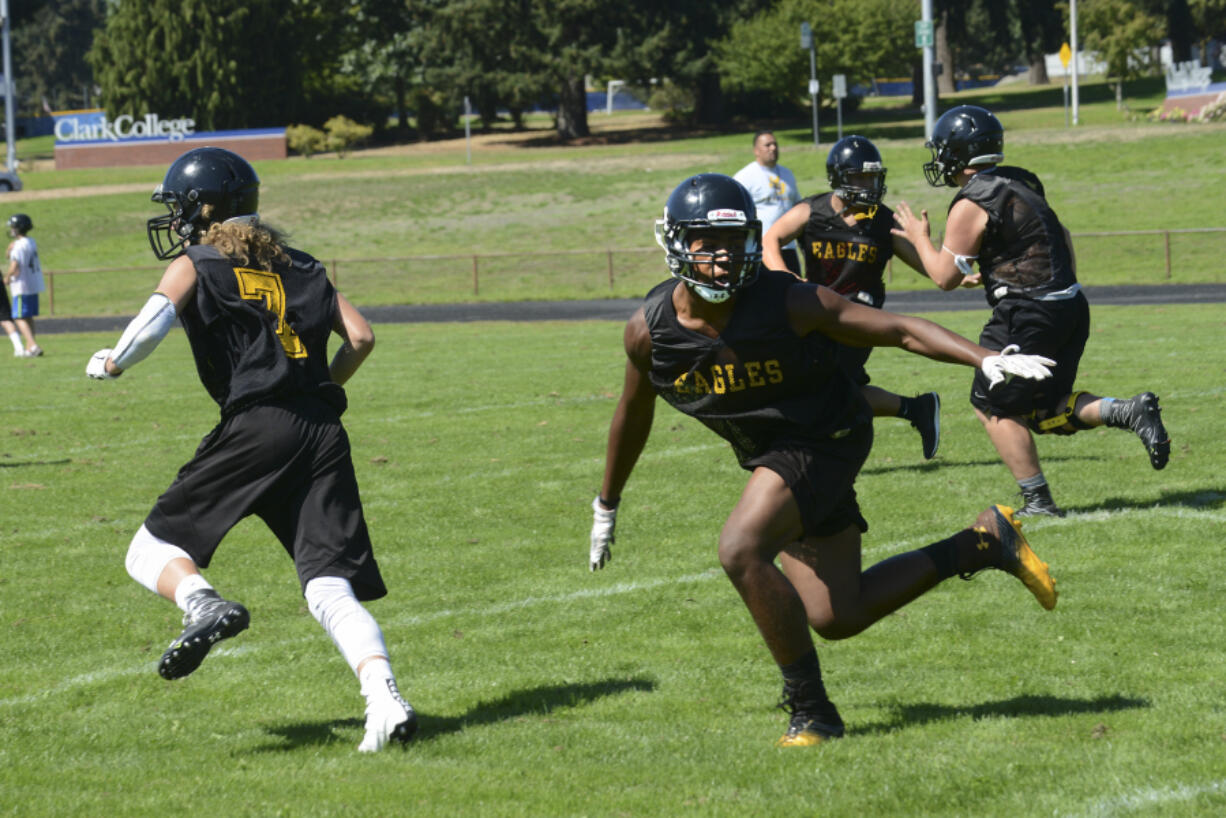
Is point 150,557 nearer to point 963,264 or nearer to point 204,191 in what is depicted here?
point 204,191

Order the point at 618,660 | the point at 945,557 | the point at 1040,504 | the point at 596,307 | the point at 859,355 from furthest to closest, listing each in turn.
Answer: the point at 596,307
the point at 859,355
the point at 1040,504
the point at 618,660
the point at 945,557

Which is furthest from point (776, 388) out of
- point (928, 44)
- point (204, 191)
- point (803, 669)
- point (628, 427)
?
point (928, 44)

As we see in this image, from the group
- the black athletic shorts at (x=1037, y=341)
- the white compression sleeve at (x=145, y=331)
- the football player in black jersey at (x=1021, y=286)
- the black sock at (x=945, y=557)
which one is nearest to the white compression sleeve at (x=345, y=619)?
the white compression sleeve at (x=145, y=331)

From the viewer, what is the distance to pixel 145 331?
494cm

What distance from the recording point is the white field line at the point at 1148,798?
397 cm

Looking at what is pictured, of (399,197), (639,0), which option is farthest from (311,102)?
(399,197)

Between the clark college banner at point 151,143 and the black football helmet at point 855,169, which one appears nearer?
the black football helmet at point 855,169

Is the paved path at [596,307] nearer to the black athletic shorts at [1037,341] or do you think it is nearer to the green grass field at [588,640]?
the green grass field at [588,640]

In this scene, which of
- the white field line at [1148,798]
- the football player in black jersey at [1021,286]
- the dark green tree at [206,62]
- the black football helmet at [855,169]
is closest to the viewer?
the white field line at [1148,798]

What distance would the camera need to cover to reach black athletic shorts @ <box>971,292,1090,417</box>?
8031 millimetres

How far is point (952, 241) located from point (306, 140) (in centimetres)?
6219

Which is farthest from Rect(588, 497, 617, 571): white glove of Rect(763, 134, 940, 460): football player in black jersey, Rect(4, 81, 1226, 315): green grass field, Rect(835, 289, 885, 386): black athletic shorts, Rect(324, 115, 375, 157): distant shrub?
Rect(324, 115, 375, 157): distant shrub

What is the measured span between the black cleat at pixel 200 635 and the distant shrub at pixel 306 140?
63.8 metres

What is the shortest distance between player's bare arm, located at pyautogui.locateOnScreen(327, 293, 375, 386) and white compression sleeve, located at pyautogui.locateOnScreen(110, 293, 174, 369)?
64 cm
